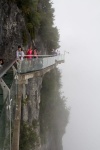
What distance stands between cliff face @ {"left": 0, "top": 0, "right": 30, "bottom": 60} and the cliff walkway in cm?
286

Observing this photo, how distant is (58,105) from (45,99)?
8.58 metres

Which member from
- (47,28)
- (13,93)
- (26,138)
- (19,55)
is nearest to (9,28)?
(19,55)

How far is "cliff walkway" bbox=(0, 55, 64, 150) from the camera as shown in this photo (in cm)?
895

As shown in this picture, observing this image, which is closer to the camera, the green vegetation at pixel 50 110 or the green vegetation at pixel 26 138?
the green vegetation at pixel 26 138

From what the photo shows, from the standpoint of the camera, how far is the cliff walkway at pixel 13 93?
8945mm

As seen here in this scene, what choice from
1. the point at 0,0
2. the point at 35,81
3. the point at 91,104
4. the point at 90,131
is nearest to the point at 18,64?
the point at 0,0

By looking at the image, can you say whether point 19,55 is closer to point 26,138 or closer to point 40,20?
point 26,138

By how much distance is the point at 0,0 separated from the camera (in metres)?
19.5

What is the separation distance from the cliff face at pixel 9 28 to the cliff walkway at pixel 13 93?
2.86 meters

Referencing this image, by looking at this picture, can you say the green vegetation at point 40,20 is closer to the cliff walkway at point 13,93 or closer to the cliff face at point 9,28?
the cliff face at point 9,28

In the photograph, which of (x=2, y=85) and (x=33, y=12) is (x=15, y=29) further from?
(x=2, y=85)

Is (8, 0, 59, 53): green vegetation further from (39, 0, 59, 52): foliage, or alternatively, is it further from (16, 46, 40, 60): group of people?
(16, 46, 40, 60): group of people

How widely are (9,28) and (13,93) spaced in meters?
11.0

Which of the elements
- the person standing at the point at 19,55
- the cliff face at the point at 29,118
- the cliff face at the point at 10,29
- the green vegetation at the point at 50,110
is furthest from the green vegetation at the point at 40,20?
the person standing at the point at 19,55
